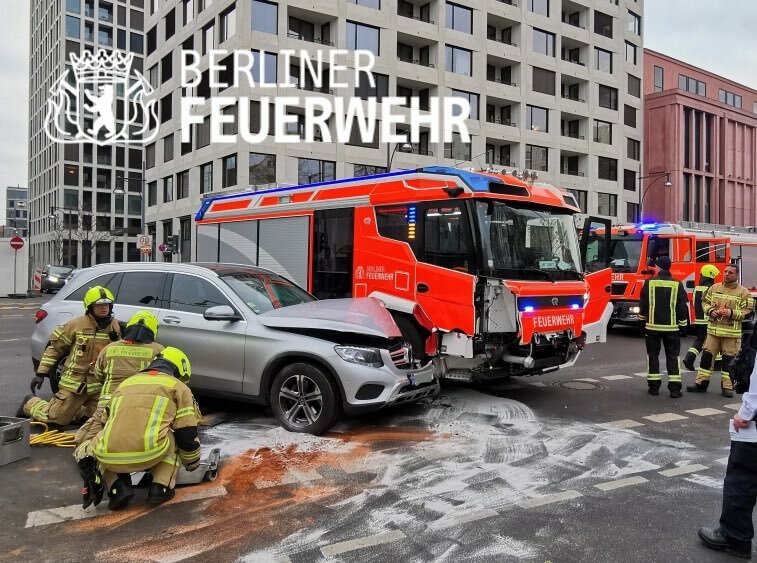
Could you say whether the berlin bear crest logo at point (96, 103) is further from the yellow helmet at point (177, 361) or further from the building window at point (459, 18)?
the yellow helmet at point (177, 361)

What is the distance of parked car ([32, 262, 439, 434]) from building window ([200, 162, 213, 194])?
29057mm

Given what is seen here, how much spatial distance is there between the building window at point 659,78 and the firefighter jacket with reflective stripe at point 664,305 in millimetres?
51250

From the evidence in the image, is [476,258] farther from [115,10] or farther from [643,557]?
[115,10]

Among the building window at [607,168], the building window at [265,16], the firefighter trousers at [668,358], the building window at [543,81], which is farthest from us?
the building window at [607,168]

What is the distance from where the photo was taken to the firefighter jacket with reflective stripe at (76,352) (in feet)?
19.3

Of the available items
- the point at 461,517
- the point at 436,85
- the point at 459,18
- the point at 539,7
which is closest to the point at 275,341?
the point at 461,517

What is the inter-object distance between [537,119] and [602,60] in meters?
8.70

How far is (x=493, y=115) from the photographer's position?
1687 inches

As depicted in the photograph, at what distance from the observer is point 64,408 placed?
593cm

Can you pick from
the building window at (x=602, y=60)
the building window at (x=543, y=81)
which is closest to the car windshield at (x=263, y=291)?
the building window at (x=543, y=81)

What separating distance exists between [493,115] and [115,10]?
57.8 m

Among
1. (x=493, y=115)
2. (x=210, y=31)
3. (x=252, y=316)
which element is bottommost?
(x=252, y=316)

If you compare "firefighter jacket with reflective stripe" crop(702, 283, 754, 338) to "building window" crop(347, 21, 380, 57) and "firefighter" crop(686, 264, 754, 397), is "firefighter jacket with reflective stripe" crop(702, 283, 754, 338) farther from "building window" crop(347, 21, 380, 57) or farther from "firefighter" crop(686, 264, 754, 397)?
"building window" crop(347, 21, 380, 57)

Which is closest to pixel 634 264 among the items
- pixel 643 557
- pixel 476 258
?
pixel 476 258
